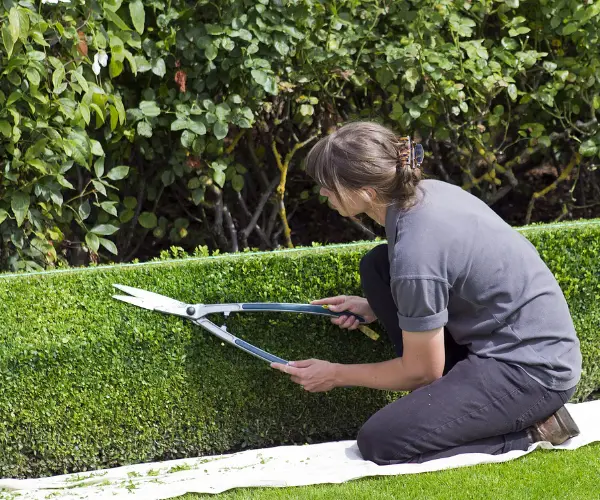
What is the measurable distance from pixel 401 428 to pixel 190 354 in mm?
781

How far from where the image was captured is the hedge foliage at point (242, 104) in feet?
11.6

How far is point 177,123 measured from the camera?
386 cm

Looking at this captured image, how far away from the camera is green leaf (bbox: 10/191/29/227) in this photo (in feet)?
11.6

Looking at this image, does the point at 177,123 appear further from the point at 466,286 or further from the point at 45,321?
the point at 466,286

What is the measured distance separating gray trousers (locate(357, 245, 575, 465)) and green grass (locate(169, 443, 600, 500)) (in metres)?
0.09

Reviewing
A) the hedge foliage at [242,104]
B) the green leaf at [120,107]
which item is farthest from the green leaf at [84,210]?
the green leaf at [120,107]

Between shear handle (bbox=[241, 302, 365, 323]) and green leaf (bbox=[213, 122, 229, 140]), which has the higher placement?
green leaf (bbox=[213, 122, 229, 140])

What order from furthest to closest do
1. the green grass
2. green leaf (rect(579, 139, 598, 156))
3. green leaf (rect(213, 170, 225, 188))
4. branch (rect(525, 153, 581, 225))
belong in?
1. branch (rect(525, 153, 581, 225))
2. green leaf (rect(579, 139, 598, 156))
3. green leaf (rect(213, 170, 225, 188))
4. the green grass

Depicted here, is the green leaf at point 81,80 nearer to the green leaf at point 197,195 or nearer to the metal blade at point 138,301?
the green leaf at point 197,195

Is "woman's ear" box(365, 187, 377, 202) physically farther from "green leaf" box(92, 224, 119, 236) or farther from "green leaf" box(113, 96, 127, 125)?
"green leaf" box(92, 224, 119, 236)

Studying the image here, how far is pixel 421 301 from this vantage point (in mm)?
2504

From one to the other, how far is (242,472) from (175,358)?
463mm

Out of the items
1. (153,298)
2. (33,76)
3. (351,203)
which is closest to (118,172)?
(33,76)

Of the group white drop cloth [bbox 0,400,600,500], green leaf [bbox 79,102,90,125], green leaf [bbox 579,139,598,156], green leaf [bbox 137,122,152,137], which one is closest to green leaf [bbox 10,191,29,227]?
green leaf [bbox 79,102,90,125]
